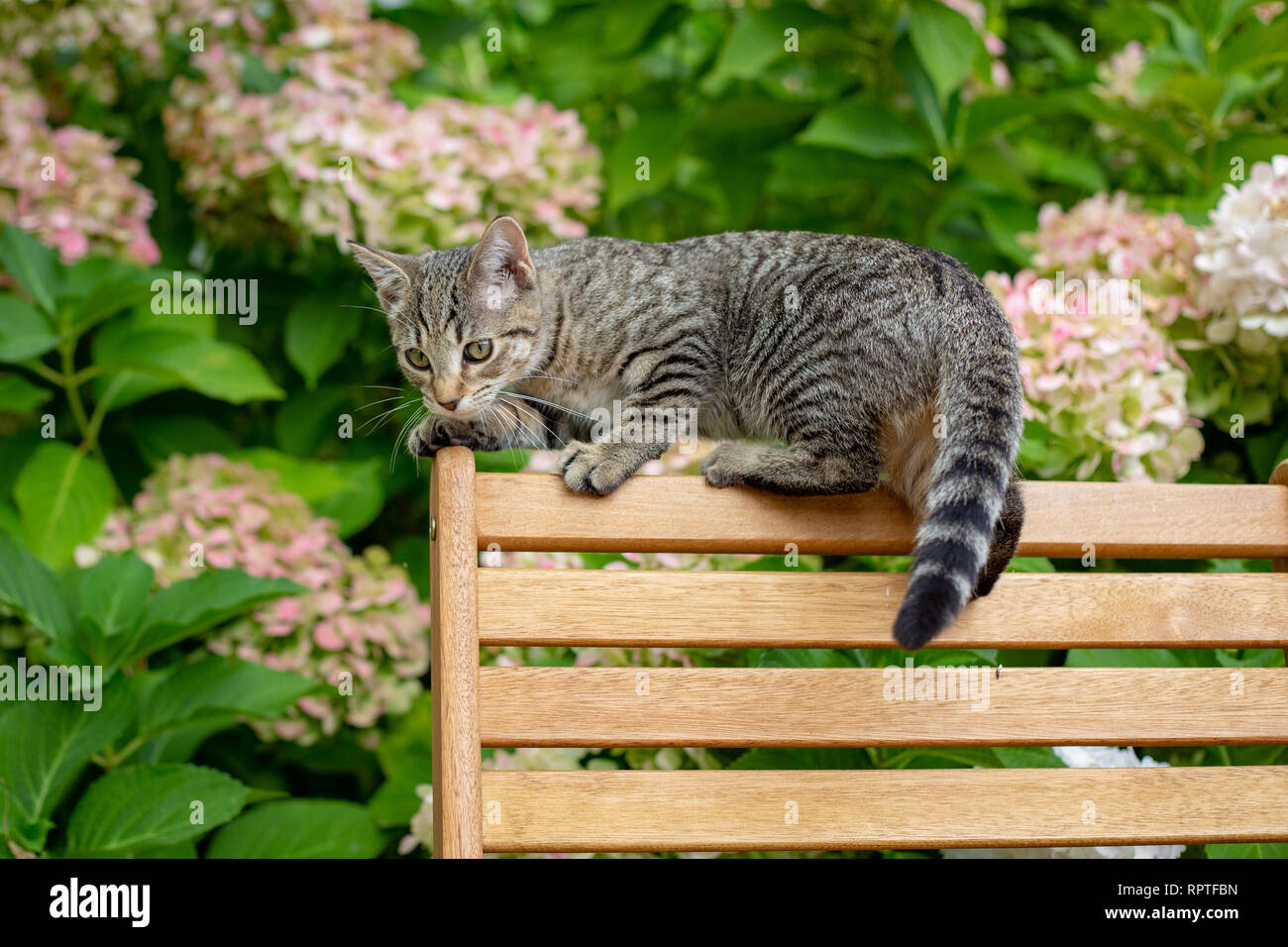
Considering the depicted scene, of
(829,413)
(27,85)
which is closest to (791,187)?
(829,413)

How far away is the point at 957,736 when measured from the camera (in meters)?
1.09

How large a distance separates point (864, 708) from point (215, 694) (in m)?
0.85

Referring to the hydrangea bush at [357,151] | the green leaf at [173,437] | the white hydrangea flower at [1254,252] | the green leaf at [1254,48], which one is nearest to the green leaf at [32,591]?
the green leaf at [173,437]

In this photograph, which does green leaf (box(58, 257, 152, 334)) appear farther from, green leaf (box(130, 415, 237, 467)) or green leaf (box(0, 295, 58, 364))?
green leaf (box(130, 415, 237, 467))

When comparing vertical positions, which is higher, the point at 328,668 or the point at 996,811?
the point at 328,668

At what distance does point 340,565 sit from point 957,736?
100 centimetres

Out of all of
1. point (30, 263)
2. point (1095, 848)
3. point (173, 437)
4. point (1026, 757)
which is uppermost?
point (30, 263)

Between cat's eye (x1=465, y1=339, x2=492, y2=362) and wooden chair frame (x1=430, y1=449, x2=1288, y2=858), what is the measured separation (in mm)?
259

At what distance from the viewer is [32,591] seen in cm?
143

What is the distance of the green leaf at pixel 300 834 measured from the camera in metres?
1.55

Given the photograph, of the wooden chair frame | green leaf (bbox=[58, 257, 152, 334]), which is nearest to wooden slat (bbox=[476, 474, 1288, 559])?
the wooden chair frame

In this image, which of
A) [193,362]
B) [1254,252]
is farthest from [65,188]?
[1254,252]

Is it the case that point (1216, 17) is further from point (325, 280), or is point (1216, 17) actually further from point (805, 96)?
point (325, 280)

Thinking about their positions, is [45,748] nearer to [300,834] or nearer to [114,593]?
[114,593]
